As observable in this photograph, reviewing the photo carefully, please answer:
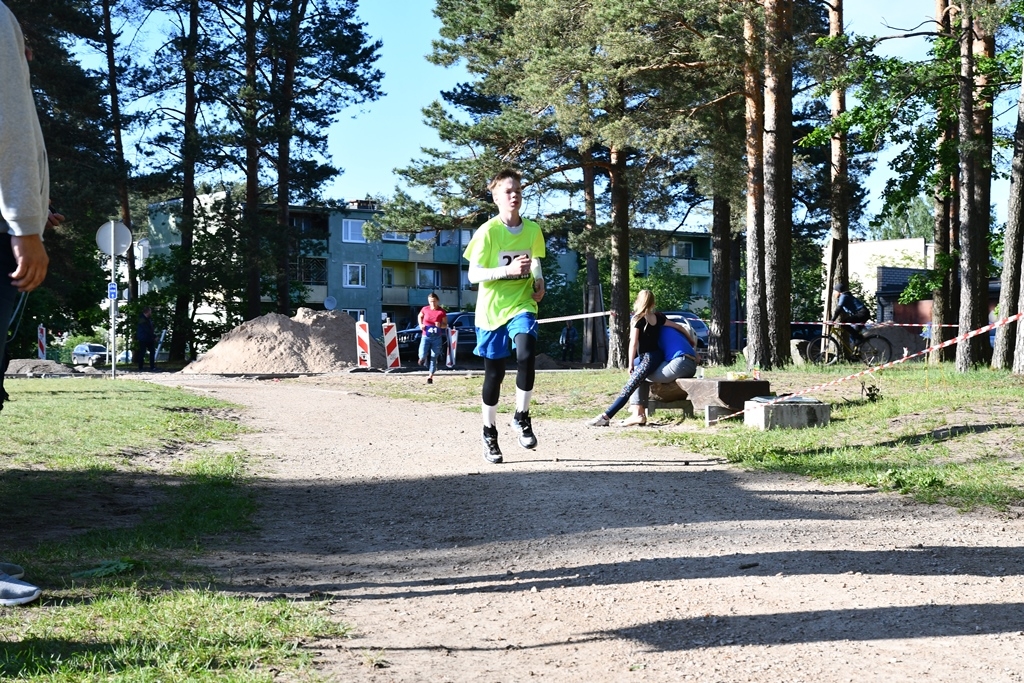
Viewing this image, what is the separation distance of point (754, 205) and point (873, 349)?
435 centimetres

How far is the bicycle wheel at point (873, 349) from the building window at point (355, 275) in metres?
59.9

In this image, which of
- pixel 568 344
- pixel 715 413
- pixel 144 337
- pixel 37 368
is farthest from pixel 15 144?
pixel 568 344

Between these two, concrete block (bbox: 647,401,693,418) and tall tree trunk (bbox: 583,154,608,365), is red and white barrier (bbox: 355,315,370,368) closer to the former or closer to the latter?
tall tree trunk (bbox: 583,154,608,365)

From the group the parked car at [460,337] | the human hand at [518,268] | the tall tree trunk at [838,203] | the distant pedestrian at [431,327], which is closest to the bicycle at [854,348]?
the tall tree trunk at [838,203]

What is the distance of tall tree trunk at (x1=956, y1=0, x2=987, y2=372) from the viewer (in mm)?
19156

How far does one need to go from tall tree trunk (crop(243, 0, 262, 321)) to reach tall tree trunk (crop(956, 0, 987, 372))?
26.4 m

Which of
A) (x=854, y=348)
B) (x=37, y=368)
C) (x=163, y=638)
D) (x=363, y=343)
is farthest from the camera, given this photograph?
(x=363, y=343)

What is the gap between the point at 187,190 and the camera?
143 ft

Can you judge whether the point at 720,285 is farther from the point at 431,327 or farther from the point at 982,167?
the point at 982,167

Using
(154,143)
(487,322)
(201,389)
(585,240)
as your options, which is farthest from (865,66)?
(154,143)

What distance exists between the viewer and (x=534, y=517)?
20.2 ft

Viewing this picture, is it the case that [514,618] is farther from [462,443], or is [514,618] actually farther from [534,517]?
[462,443]

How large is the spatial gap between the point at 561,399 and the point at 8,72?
43.8 feet

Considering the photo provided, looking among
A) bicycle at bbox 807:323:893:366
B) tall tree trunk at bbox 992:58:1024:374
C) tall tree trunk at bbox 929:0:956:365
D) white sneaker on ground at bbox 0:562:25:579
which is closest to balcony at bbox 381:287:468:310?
tall tree trunk at bbox 929:0:956:365
